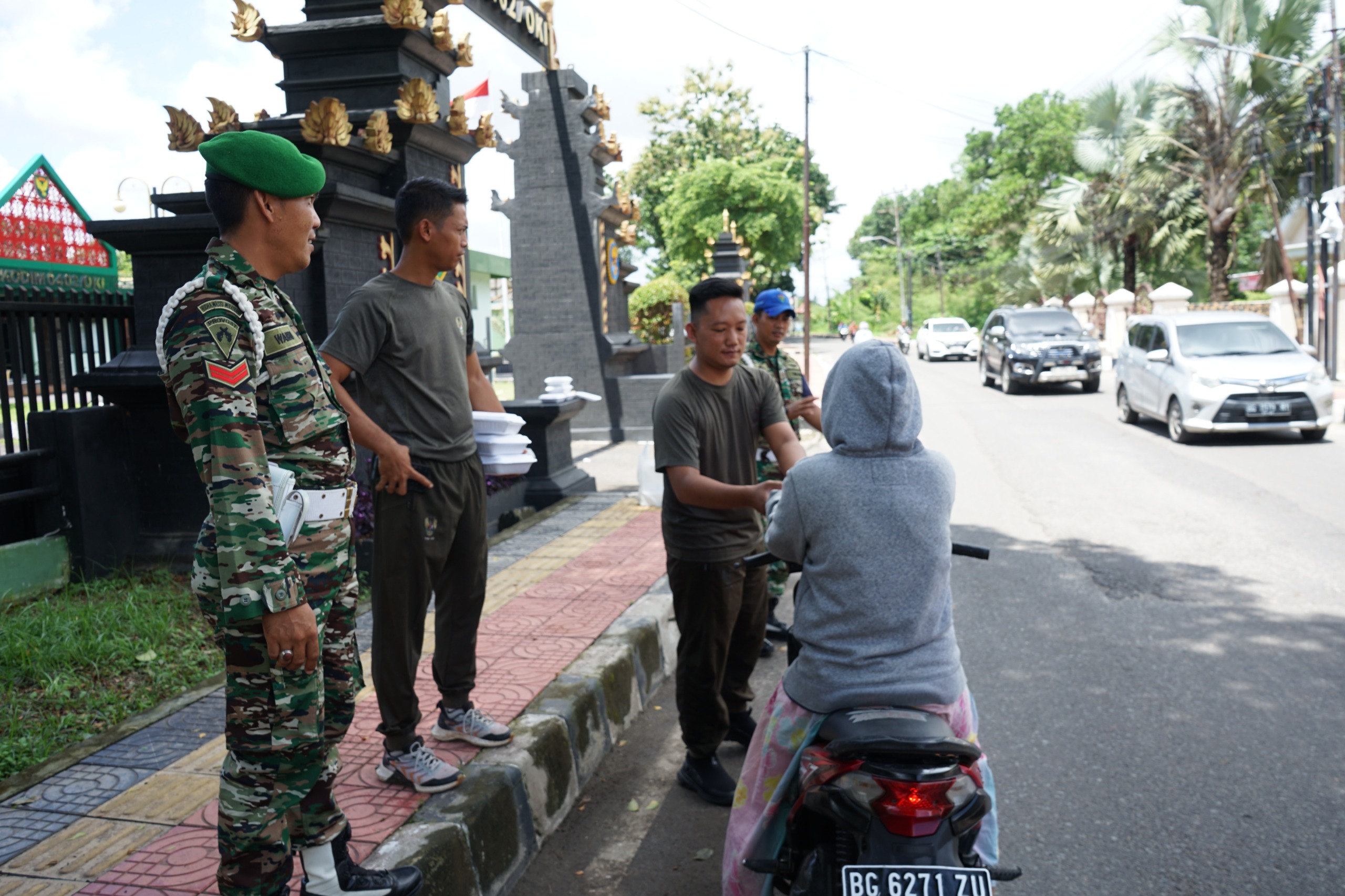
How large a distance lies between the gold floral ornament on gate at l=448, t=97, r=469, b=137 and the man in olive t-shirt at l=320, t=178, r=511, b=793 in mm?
4842

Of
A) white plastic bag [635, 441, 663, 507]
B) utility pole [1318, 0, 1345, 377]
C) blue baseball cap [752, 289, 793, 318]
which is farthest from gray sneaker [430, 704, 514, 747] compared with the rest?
utility pole [1318, 0, 1345, 377]

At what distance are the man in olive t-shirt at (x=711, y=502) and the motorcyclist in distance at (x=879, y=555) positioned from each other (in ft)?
3.13

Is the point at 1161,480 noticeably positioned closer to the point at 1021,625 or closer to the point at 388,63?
the point at 1021,625

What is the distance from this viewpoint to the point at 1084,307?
3647 centimetres

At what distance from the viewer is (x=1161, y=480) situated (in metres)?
10.1

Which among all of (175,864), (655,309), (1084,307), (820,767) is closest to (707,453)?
(820,767)

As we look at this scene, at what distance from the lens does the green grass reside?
397 cm

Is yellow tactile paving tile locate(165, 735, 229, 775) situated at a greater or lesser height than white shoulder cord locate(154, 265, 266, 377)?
lesser

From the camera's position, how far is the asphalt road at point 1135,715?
3188 millimetres

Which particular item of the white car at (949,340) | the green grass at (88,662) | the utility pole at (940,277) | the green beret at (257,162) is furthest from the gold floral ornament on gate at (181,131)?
the utility pole at (940,277)

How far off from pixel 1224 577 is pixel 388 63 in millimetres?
6735

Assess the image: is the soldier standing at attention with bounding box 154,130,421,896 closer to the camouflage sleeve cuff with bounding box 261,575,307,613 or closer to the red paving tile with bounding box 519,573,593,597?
the camouflage sleeve cuff with bounding box 261,575,307,613

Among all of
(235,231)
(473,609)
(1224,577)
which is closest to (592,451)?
(1224,577)

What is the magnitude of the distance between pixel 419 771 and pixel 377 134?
4.99 meters
